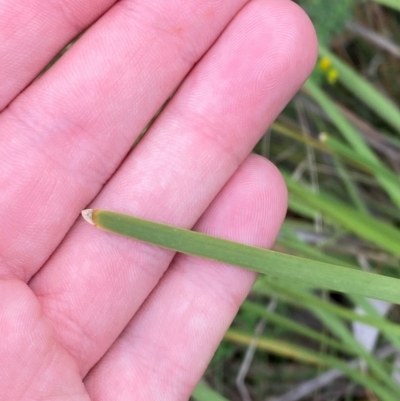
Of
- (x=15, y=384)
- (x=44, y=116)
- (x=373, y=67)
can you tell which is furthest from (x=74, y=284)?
(x=373, y=67)

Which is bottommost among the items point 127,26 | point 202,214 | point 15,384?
point 15,384

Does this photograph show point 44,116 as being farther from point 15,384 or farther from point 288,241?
point 288,241

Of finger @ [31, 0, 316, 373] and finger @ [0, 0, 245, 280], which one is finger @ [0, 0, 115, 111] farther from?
finger @ [31, 0, 316, 373]

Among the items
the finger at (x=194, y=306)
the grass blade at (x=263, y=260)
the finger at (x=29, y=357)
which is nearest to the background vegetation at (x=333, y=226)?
the finger at (x=194, y=306)

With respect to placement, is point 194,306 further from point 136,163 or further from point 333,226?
point 333,226

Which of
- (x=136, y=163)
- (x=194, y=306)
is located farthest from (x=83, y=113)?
(x=194, y=306)

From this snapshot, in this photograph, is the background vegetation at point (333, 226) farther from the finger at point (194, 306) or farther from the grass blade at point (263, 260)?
the grass blade at point (263, 260)
